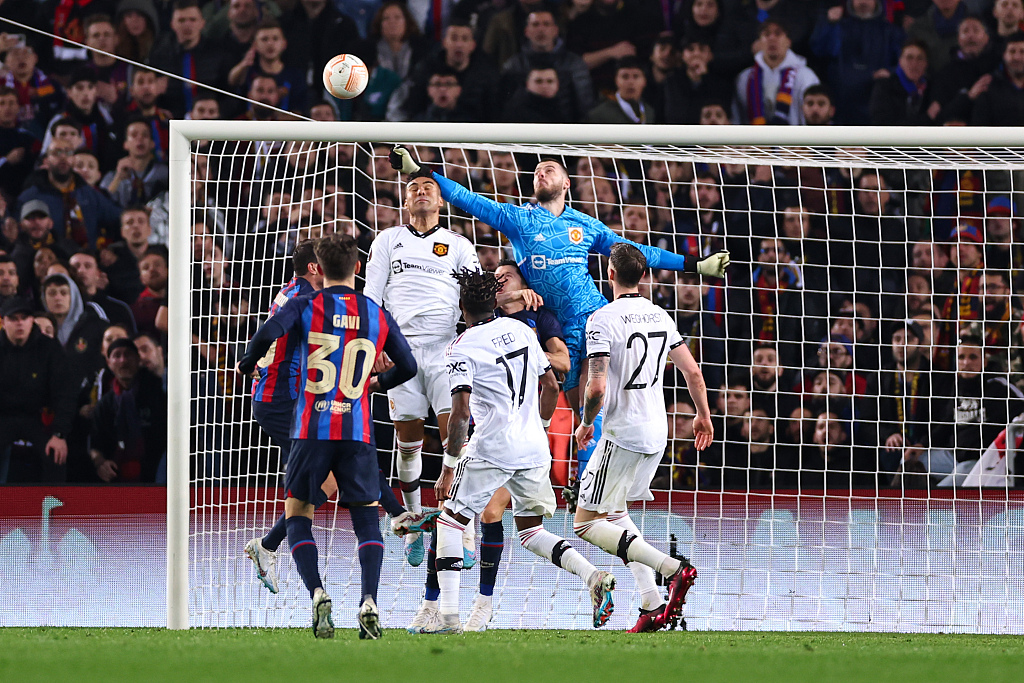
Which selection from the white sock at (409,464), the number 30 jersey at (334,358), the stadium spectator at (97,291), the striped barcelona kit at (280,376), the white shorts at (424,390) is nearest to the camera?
the number 30 jersey at (334,358)

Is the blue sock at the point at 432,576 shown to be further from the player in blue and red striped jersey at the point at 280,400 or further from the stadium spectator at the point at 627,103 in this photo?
the stadium spectator at the point at 627,103

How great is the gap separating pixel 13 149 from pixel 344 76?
202 inches

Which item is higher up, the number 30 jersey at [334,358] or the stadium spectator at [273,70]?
the stadium spectator at [273,70]

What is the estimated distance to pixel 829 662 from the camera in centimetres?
487

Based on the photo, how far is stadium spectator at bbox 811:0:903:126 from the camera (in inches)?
422

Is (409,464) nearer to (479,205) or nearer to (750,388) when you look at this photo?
(479,205)

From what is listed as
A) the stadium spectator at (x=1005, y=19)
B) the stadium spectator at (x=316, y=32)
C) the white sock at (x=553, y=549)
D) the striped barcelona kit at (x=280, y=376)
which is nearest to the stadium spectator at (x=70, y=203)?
the stadium spectator at (x=316, y=32)

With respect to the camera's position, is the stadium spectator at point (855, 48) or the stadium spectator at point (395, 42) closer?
the stadium spectator at point (855, 48)

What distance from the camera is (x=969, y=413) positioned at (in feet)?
27.0

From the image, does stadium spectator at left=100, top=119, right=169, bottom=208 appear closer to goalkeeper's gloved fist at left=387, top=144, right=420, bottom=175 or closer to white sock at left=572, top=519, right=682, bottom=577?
goalkeeper's gloved fist at left=387, top=144, right=420, bottom=175

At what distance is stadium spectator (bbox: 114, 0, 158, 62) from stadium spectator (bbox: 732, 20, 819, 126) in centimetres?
538

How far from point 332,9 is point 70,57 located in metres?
2.39

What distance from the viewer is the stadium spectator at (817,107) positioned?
412 inches

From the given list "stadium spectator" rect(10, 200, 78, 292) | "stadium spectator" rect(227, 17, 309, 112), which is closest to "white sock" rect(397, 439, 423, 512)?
"stadium spectator" rect(10, 200, 78, 292)
